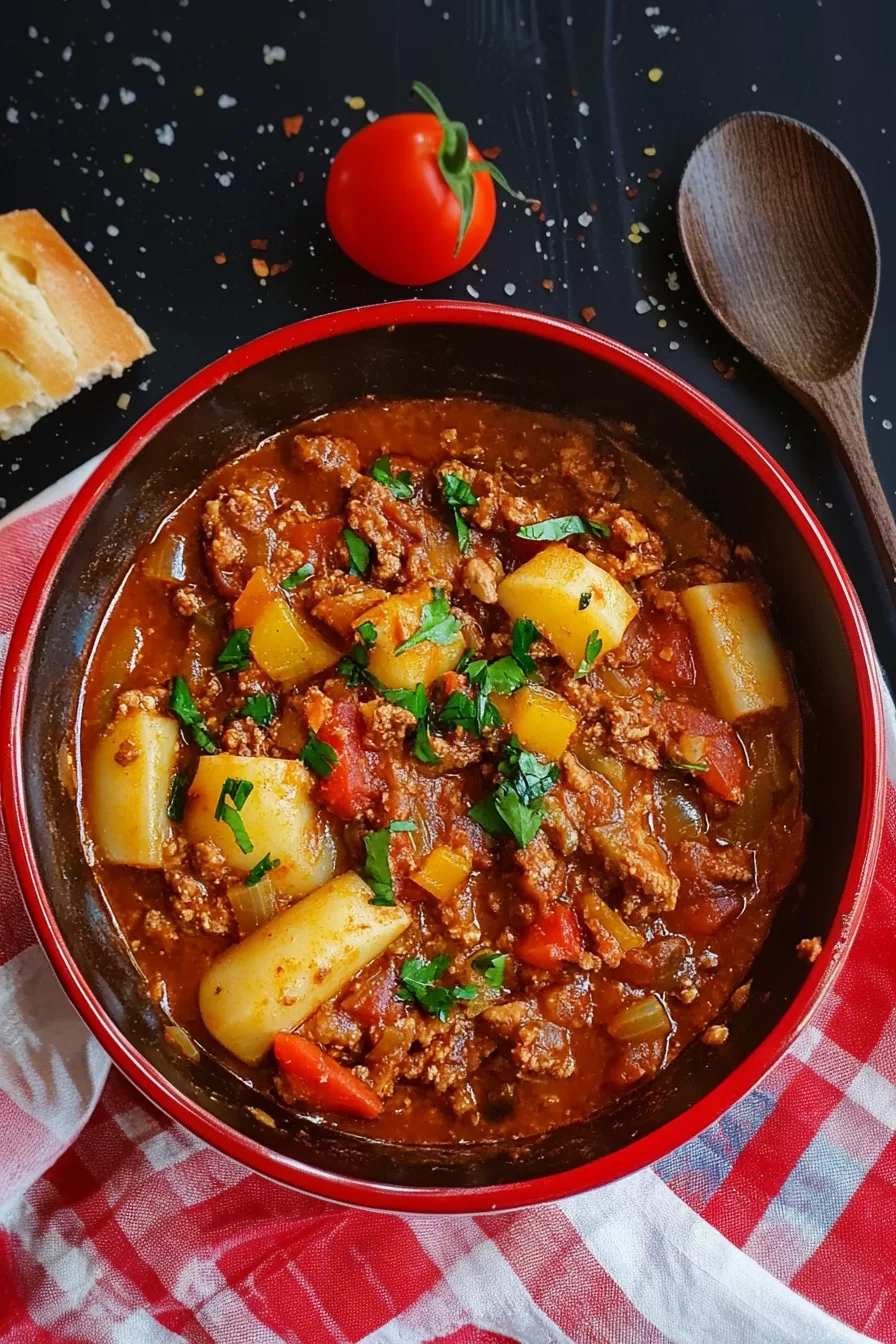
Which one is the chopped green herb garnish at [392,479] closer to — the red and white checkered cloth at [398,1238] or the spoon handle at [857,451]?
the red and white checkered cloth at [398,1238]

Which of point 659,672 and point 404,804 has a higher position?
point 404,804

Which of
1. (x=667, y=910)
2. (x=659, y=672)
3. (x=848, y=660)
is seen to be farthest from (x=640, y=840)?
(x=848, y=660)

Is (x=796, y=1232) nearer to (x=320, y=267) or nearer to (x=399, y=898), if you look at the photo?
(x=399, y=898)

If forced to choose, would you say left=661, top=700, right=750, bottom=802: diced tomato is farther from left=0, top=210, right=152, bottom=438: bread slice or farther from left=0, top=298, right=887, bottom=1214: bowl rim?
left=0, top=210, right=152, bottom=438: bread slice

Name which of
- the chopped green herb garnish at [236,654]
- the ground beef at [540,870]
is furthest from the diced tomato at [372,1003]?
the chopped green herb garnish at [236,654]

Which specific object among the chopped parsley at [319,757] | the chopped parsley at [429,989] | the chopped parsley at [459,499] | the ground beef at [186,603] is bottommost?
the chopped parsley at [429,989]

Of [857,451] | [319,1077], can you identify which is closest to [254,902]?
[319,1077]
